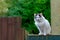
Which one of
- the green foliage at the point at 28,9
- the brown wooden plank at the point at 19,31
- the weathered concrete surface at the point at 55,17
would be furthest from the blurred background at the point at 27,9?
the brown wooden plank at the point at 19,31

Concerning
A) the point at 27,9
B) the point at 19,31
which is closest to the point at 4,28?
the point at 19,31

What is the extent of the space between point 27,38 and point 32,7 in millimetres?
5804

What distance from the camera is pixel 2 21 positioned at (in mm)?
5082

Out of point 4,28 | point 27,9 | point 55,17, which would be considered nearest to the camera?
point 4,28

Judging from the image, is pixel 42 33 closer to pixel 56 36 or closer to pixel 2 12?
pixel 56 36

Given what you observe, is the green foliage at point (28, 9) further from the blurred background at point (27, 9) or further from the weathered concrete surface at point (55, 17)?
the weathered concrete surface at point (55, 17)

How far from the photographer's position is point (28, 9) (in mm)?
11023

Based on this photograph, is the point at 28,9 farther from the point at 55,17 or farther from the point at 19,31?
the point at 19,31

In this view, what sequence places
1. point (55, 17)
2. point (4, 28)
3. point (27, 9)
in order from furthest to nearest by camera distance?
point (27, 9), point (55, 17), point (4, 28)

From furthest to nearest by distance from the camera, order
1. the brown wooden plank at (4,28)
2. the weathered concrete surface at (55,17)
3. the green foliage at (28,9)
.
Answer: the green foliage at (28,9)
the weathered concrete surface at (55,17)
the brown wooden plank at (4,28)

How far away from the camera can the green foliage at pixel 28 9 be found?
10.8 metres

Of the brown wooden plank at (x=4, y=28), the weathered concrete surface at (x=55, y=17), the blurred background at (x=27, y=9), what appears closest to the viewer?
the brown wooden plank at (x=4, y=28)

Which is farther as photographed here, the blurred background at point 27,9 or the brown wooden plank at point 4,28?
the blurred background at point 27,9

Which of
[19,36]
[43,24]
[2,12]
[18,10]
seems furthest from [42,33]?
[18,10]
